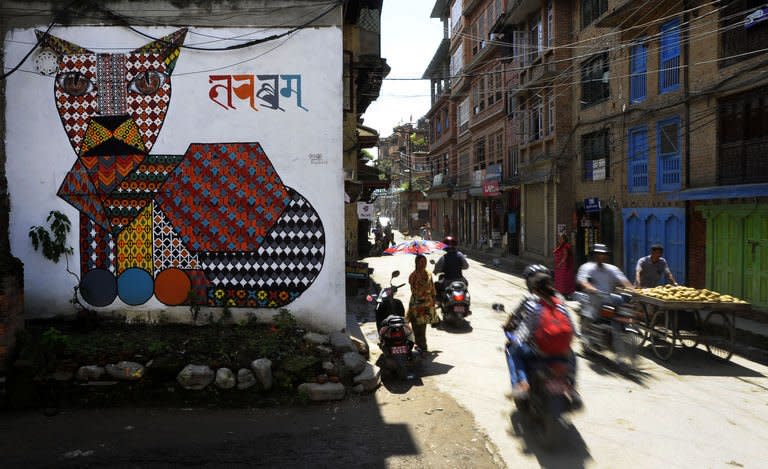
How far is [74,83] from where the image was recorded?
8914 mm

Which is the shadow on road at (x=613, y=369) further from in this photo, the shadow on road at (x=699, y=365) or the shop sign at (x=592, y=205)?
the shop sign at (x=592, y=205)

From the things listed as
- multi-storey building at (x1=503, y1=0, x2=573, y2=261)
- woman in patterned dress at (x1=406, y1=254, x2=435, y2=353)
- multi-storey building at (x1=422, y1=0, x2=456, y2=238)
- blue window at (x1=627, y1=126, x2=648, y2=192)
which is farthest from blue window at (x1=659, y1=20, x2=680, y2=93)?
multi-storey building at (x1=422, y1=0, x2=456, y2=238)

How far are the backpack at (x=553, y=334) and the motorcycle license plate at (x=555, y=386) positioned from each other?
0.94ft

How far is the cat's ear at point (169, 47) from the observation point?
892cm

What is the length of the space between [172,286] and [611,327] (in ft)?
22.3

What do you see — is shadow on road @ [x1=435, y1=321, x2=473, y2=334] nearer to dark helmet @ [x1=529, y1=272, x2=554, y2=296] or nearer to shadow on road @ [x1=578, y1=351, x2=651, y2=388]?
shadow on road @ [x1=578, y1=351, x2=651, y2=388]

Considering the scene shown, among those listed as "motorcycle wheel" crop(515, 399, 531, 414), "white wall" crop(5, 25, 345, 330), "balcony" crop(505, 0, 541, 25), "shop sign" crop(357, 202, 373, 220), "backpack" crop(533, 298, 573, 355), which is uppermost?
"balcony" crop(505, 0, 541, 25)

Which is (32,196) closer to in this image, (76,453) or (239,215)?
(239,215)

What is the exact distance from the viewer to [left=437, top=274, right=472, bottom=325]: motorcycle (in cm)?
1200

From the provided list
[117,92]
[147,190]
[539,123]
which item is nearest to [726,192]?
[147,190]

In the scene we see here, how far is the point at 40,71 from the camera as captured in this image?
350 inches

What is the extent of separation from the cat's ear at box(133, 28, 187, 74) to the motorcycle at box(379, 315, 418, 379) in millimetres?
5169

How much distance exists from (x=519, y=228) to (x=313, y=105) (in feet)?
76.5

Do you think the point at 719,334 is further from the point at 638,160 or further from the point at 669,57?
the point at 638,160
